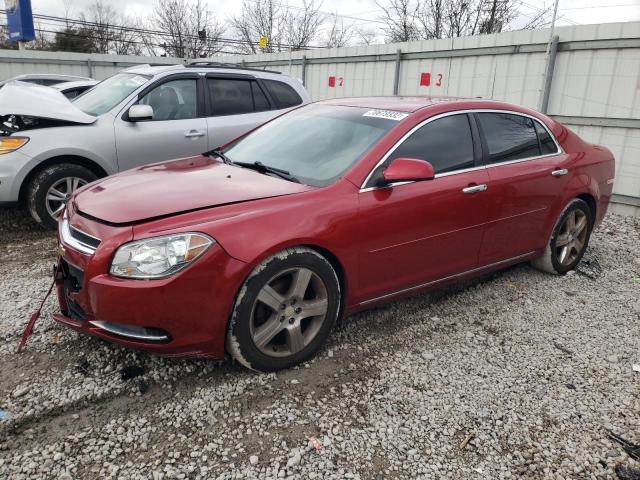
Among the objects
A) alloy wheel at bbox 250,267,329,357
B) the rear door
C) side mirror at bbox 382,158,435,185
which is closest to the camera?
alloy wheel at bbox 250,267,329,357

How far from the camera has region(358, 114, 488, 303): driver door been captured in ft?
10.5

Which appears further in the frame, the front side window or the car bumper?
the front side window

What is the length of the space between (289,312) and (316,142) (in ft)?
4.23

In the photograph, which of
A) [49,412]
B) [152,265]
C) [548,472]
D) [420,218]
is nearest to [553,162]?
[420,218]

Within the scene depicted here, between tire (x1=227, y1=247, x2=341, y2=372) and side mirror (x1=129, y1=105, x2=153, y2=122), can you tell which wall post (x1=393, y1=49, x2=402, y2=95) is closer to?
side mirror (x1=129, y1=105, x2=153, y2=122)

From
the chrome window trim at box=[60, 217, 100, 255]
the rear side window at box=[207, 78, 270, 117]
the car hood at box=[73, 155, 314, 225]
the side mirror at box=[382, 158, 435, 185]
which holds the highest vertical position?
the rear side window at box=[207, 78, 270, 117]

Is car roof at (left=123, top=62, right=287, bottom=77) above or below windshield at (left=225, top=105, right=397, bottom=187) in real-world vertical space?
above

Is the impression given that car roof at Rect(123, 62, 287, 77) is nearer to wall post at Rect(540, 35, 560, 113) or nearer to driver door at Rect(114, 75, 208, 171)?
driver door at Rect(114, 75, 208, 171)

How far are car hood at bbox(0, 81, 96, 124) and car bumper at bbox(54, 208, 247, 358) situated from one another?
3183 mm

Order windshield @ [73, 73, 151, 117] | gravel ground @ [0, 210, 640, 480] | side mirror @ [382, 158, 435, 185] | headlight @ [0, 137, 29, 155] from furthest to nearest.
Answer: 1. windshield @ [73, 73, 151, 117]
2. headlight @ [0, 137, 29, 155]
3. side mirror @ [382, 158, 435, 185]
4. gravel ground @ [0, 210, 640, 480]

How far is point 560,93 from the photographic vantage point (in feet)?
25.9

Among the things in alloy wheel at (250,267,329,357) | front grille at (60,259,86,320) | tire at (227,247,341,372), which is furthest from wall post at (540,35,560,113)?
front grille at (60,259,86,320)

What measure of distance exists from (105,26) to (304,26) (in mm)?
13896

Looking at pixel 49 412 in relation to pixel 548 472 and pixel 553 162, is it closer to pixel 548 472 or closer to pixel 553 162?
pixel 548 472
